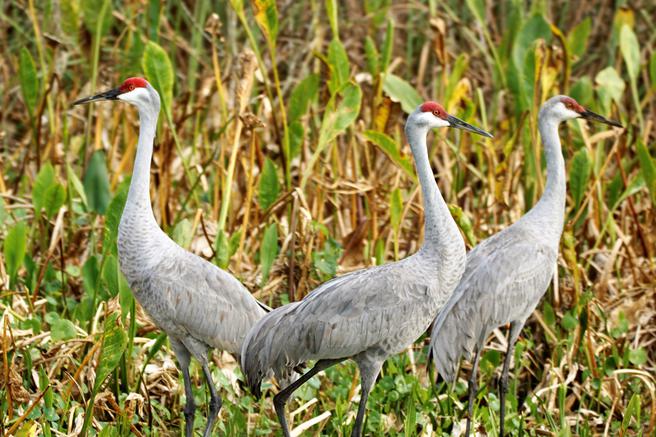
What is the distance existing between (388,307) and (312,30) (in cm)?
381

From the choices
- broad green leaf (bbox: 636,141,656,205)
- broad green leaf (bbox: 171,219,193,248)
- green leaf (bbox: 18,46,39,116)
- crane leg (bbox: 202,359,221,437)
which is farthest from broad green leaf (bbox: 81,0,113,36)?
broad green leaf (bbox: 636,141,656,205)

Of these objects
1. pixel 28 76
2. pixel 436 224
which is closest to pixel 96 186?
pixel 28 76

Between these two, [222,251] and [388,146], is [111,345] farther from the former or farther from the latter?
[388,146]

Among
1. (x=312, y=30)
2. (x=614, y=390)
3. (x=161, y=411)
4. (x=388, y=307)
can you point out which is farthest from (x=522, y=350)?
(x=312, y=30)

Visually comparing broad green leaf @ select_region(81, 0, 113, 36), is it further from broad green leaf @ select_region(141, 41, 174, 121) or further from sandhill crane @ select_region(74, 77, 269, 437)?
sandhill crane @ select_region(74, 77, 269, 437)

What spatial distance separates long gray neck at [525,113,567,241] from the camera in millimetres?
4895

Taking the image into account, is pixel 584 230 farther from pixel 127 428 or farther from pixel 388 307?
pixel 127 428

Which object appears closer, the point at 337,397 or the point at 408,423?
the point at 408,423

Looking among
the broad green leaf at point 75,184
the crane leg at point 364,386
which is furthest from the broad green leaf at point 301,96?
the crane leg at point 364,386

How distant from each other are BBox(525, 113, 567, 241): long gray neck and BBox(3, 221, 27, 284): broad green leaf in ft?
7.33

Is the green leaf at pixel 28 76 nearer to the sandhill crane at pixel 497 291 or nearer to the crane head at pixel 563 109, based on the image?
the sandhill crane at pixel 497 291

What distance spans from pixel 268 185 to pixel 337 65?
76cm

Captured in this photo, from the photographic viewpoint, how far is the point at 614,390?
16.0ft

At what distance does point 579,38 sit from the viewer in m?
6.45
